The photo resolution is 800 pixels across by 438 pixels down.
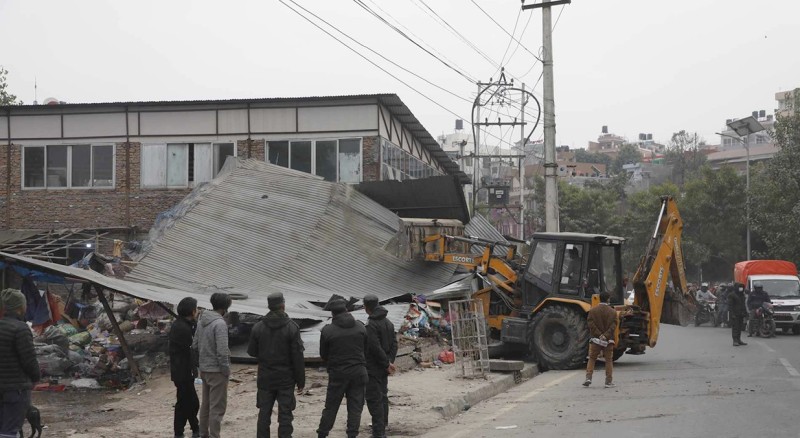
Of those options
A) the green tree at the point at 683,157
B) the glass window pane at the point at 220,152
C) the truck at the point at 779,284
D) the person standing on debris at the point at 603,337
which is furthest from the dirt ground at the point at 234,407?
the green tree at the point at 683,157

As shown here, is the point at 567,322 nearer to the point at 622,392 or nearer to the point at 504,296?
the point at 504,296

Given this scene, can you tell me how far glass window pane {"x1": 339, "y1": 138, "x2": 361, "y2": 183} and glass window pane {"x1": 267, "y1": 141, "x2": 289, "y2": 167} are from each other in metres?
1.73

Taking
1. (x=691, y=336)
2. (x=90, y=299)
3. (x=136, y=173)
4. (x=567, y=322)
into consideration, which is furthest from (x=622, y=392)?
(x=136, y=173)

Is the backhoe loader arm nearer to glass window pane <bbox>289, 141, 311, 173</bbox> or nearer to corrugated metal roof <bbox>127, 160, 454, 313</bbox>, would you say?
corrugated metal roof <bbox>127, 160, 454, 313</bbox>

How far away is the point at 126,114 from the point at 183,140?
208cm

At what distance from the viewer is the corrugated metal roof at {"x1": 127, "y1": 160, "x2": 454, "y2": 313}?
17109mm

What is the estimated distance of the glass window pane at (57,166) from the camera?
89.2 feet

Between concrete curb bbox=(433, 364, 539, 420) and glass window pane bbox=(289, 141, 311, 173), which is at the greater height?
glass window pane bbox=(289, 141, 311, 173)

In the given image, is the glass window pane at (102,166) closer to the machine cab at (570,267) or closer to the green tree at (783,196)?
the machine cab at (570,267)

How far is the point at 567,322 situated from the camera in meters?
17.2

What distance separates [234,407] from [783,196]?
30.7 m

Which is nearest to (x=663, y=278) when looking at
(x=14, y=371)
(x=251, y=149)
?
(x=251, y=149)

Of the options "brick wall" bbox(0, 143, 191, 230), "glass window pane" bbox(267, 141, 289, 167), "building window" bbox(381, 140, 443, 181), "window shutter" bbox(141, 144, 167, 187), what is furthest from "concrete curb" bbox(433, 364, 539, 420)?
"window shutter" bbox(141, 144, 167, 187)

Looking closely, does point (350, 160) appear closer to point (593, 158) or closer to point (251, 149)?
point (251, 149)
